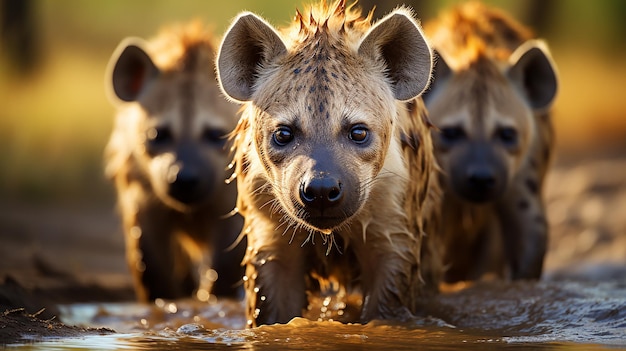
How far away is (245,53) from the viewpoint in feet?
14.5

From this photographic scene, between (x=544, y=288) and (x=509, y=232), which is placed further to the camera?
(x=509, y=232)

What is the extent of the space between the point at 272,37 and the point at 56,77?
9.99m

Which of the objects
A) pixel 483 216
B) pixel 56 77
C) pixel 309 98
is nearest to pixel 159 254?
pixel 483 216

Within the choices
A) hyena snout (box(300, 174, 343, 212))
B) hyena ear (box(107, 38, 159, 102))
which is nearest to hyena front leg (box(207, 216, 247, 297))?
hyena ear (box(107, 38, 159, 102))

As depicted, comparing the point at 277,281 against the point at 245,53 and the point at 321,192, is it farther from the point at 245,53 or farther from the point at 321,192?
the point at 245,53

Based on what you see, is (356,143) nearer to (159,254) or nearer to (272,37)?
(272,37)

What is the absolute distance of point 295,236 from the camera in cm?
436

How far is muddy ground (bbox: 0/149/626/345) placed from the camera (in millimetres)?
6578

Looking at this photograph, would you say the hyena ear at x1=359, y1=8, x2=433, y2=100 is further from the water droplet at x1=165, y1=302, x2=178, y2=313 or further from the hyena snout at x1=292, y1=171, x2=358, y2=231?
the water droplet at x1=165, y1=302, x2=178, y2=313

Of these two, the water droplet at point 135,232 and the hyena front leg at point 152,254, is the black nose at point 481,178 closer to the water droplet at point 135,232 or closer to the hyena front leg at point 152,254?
the hyena front leg at point 152,254

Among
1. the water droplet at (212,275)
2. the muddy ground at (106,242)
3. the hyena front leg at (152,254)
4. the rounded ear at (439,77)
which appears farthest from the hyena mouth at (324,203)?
the hyena front leg at (152,254)

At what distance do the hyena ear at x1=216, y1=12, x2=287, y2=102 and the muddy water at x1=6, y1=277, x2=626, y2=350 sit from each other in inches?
37.2

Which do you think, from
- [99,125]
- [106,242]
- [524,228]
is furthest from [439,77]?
[99,125]

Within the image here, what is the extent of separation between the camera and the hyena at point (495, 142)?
5902 millimetres
